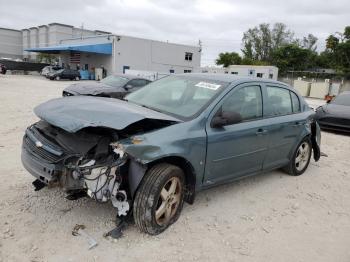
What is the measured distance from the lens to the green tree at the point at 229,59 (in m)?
60.7

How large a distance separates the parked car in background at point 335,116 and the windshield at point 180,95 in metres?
7.17

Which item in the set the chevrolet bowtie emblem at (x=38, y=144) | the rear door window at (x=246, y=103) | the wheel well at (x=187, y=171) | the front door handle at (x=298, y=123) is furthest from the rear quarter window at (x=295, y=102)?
the chevrolet bowtie emblem at (x=38, y=144)

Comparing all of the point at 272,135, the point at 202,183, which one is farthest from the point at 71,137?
the point at 272,135

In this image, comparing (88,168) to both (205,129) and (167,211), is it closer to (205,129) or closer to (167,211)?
(167,211)

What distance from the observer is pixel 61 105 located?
3.97m

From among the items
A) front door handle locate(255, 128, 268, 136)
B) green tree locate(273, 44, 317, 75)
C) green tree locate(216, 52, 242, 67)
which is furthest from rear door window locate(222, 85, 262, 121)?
green tree locate(216, 52, 242, 67)

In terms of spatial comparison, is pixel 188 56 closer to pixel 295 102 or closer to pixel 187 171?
pixel 295 102

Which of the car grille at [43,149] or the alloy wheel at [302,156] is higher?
the car grille at [43,149]

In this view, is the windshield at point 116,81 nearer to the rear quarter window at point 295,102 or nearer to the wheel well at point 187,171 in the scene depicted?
the rear quarter window at point 295,102

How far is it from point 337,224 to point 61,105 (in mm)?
3571

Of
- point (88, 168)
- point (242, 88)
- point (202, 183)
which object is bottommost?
point (202, 183)

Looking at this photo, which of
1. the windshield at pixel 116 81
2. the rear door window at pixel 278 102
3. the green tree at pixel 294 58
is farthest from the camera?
the green tree at pixel 294 58

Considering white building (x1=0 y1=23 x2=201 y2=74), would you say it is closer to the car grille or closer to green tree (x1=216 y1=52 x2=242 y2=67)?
green tree (x1=216 y1=52 x2=242 y2=67)

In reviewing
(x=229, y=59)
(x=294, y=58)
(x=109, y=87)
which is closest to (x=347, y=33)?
(x=294, y=58)
